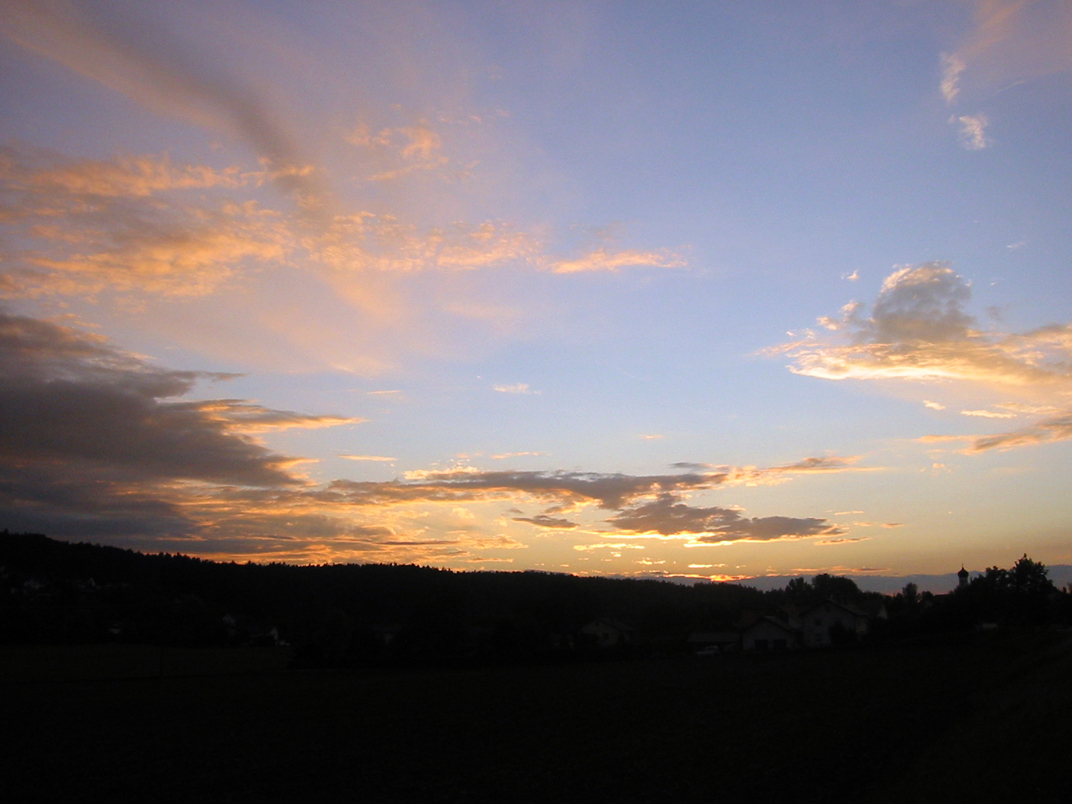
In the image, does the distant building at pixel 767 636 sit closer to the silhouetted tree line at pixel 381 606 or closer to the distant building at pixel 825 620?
the distant building at pixel 825 620

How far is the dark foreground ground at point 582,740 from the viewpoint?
13469 millimetres

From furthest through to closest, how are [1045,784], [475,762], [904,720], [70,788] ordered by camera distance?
[904,720] < [475,762] < [70,788] < [1045,784]

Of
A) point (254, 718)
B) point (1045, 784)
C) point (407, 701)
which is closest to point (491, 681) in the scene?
point (407, 701)

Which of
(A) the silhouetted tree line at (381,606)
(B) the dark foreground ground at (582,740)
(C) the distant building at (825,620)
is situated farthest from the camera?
(C) the distant building at (825,620)

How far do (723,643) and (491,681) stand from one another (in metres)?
45.5

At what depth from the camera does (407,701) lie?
32.3 m

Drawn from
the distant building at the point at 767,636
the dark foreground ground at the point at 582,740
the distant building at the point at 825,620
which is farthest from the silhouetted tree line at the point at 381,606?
the dark foreground ground at the point at 582,740

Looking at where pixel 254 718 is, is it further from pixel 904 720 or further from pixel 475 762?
pixel 904 720

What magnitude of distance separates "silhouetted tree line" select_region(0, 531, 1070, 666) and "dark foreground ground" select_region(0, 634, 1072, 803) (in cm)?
2531

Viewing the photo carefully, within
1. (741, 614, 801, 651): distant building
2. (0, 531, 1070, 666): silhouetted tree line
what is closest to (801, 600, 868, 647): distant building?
(741, 614, 801, 651): distant building

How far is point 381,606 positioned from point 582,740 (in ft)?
390

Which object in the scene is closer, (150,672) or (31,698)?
(31,698)

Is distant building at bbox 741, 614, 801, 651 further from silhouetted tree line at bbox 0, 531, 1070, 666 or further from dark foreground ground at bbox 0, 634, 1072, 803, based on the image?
dark foreground ground at bbox 0, 634, 1072, 803

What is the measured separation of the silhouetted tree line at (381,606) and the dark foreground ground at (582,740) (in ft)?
83.0
